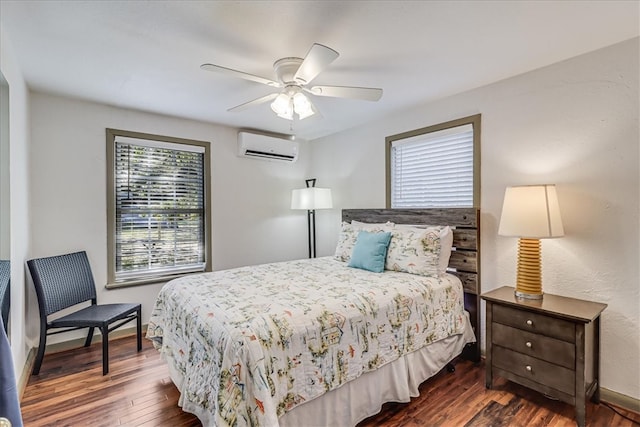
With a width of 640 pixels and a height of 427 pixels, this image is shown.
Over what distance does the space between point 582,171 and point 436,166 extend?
117 cm

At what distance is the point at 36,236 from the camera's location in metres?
2.78

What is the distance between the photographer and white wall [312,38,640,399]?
2.00 m

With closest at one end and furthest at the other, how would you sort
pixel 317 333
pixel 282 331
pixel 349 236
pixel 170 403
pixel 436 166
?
pixel 282 331 → pixel 317 333 → pixel 170 403 → pixel 436 166 → pixel 349 236

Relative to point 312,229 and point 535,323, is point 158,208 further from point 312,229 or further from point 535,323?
point 535,323

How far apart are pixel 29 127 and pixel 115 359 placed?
6.97ft

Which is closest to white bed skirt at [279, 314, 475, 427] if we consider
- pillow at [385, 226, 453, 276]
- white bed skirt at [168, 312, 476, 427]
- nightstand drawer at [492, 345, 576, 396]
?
white bed skirt at [168, 312, 476, 427]

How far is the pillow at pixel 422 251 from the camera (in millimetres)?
2551

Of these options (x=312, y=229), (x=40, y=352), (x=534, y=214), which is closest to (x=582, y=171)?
(x=534, y=214)

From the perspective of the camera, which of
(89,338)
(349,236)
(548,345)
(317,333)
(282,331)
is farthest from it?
(349,236)

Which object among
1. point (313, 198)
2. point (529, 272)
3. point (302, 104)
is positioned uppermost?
point (302, 104)

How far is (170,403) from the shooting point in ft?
6.92

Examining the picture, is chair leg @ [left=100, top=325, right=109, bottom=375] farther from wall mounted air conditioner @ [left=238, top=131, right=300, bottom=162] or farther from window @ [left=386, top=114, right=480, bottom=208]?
window @ [left=386, top=114, right=480, bottom=208]

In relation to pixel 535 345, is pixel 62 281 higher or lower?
higher

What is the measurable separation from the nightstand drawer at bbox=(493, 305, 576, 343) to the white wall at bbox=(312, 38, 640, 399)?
17.2 inches
